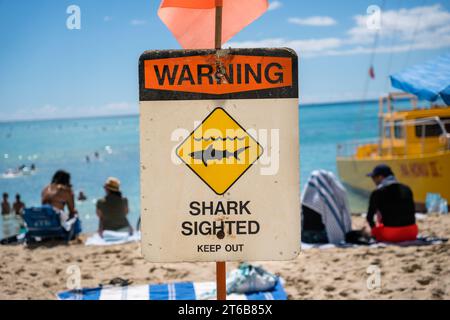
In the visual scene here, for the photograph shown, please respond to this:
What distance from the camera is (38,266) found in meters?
6.65

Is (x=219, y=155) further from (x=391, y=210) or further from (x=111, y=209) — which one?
(x=111, y=209)

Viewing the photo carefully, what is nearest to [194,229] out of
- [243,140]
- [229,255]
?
[229,255]

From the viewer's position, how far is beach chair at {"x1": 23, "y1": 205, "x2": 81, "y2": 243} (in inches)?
311

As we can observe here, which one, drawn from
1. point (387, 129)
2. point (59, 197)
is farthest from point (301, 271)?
point (387, 129)

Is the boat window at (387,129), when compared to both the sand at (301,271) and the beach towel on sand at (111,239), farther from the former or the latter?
the beach towel on sand at (111,239)

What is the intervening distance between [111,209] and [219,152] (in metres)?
7.03

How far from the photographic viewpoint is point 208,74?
1678mm

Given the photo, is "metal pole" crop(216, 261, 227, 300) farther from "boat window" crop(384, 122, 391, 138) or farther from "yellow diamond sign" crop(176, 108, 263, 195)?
"boat window" crop(384, 122, 391, 138)

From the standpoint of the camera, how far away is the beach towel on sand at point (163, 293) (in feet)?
16.8

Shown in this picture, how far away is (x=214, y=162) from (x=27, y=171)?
36.7m

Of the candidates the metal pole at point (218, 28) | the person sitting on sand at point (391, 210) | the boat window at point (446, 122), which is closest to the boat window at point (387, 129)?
the boat window at point (446, 122)

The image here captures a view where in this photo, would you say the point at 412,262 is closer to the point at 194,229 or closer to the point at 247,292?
the point at 247,292

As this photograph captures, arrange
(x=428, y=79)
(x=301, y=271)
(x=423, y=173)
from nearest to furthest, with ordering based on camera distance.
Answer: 1. (x=428, y=79)
2. (x=301, y=271)
3. (x=423, y=173)

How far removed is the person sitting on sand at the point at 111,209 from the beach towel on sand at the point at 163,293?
9.76ft
